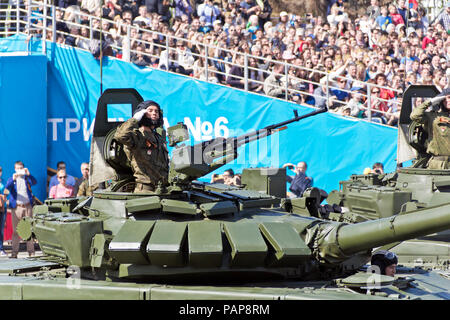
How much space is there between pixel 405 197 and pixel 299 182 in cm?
457

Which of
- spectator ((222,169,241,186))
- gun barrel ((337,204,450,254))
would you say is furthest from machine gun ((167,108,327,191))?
spectator ((222,169,241,186))

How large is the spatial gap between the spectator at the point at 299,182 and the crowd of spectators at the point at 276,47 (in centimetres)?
254

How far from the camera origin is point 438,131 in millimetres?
16516

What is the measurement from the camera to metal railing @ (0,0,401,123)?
22297 mm

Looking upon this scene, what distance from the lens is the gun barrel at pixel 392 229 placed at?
9406mm

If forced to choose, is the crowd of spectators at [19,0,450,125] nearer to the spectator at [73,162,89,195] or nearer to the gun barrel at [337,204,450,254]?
the spectator at [73,162,89,195]

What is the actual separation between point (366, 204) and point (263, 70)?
7736mm

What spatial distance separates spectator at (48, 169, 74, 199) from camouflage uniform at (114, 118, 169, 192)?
8592mm

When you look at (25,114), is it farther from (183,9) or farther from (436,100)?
(436,100)

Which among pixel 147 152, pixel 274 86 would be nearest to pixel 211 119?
pixel 274 86

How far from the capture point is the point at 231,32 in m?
24.8

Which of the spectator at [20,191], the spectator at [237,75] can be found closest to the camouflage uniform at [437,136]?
the spectator at [237,75]
